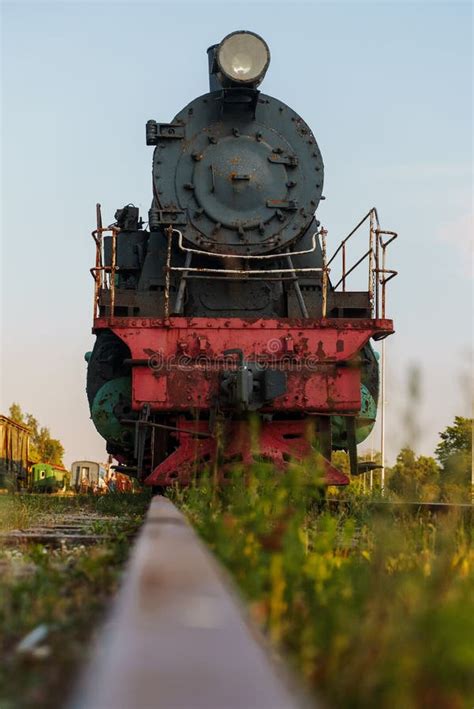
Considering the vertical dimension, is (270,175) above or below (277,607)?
above

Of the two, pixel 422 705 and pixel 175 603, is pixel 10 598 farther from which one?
pixel 422 705

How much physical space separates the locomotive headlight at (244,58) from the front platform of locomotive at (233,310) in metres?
0.01

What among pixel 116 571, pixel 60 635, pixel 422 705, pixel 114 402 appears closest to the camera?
pixel 422 705

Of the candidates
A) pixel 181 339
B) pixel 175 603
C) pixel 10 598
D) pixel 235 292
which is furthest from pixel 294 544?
pixel 235 292

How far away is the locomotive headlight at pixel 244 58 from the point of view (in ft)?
27.2

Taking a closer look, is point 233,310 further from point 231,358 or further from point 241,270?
point 231,358

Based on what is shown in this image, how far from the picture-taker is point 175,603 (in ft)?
4.62

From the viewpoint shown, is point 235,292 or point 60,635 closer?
point 60,635

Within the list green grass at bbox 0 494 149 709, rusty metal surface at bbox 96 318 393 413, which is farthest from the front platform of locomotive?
green grass at bbox 0 494 149 709

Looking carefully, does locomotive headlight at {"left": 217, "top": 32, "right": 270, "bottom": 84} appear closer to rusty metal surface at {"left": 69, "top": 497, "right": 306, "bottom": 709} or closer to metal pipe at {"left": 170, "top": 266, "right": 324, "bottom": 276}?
metal pipe at {"left": 170, "top": 266, "right": 324, "bottom": 276}

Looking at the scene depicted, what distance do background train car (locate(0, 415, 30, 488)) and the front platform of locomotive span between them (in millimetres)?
9905

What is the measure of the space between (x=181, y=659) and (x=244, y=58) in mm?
7966

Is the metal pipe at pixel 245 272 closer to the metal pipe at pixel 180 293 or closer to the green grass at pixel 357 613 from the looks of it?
the metal pipe at pixel 180 293

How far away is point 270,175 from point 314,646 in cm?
723
